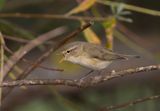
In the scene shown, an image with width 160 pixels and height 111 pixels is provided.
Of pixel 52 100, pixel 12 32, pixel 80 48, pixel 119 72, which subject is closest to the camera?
pixel 119 72

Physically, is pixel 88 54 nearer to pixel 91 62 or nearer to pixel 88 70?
pixel 91 62

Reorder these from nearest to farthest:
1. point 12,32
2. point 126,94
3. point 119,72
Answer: point 119,72 → point 12,32 → point 126,94

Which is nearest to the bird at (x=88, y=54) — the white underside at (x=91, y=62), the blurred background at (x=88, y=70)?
the white underside at (x=91, y=62)

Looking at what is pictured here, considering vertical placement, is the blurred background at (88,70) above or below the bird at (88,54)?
above

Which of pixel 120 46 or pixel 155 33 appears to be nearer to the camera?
pixel 120 46

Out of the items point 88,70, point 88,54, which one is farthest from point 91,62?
point 88,70

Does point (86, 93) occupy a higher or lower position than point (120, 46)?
lower

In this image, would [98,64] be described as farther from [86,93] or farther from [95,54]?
[86,93]

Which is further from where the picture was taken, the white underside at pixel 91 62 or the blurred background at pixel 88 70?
the blurred background at pixel 88 70

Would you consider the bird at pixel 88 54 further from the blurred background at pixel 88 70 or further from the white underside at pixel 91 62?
the blurred background at pixel 88 70

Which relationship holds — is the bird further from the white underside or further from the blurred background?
the blurred background

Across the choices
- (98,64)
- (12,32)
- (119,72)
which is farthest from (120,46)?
(119,72)
